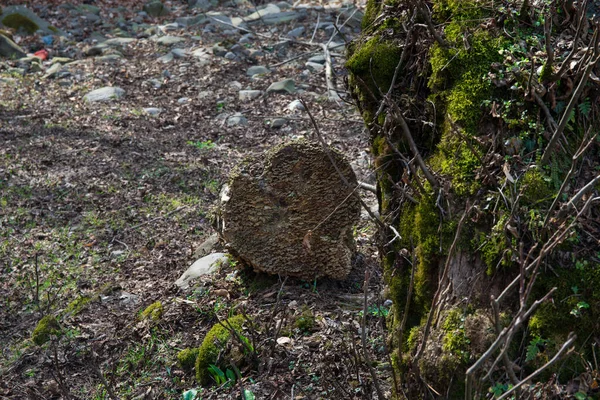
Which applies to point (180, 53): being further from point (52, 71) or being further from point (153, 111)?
point (153, 111)

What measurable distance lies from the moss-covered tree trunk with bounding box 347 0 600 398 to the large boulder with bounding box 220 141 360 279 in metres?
1.04

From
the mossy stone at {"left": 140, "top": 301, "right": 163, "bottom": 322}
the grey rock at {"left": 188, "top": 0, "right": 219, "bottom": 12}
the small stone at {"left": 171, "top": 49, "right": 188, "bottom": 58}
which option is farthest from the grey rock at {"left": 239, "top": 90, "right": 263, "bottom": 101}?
the mossy stone at {"left": 140, "top": 301, "right": 163, "bottom": 322}

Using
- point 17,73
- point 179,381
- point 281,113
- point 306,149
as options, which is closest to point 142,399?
point 179,381

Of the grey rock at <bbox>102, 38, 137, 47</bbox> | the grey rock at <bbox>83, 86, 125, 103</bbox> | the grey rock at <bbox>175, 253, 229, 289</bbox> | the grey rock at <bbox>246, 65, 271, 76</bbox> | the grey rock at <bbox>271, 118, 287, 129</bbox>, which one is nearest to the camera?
the grey rock at <bbox>175, 253, 229, 289</bbox>

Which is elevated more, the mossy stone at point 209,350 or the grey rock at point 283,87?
the mossy stone at point 209,350

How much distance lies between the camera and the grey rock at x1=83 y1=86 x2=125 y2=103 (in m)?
9.64

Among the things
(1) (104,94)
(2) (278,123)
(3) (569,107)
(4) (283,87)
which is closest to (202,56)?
(1) (104,94)

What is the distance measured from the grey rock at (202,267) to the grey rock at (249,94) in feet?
15.1

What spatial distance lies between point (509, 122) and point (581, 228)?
523 mm

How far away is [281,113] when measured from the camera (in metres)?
8.78

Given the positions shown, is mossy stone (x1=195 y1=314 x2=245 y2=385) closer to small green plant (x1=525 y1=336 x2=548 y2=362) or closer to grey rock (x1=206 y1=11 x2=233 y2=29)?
small green plant (x1=525 y1=336 x2=548 y2=362)

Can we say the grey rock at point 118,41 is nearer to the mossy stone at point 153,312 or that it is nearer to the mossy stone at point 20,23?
the mossy stone at point 20,23

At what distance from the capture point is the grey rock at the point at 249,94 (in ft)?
30.9

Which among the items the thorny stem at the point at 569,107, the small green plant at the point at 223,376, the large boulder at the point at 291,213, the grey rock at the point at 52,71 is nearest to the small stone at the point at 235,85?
the grey rock at the point at 52,71
